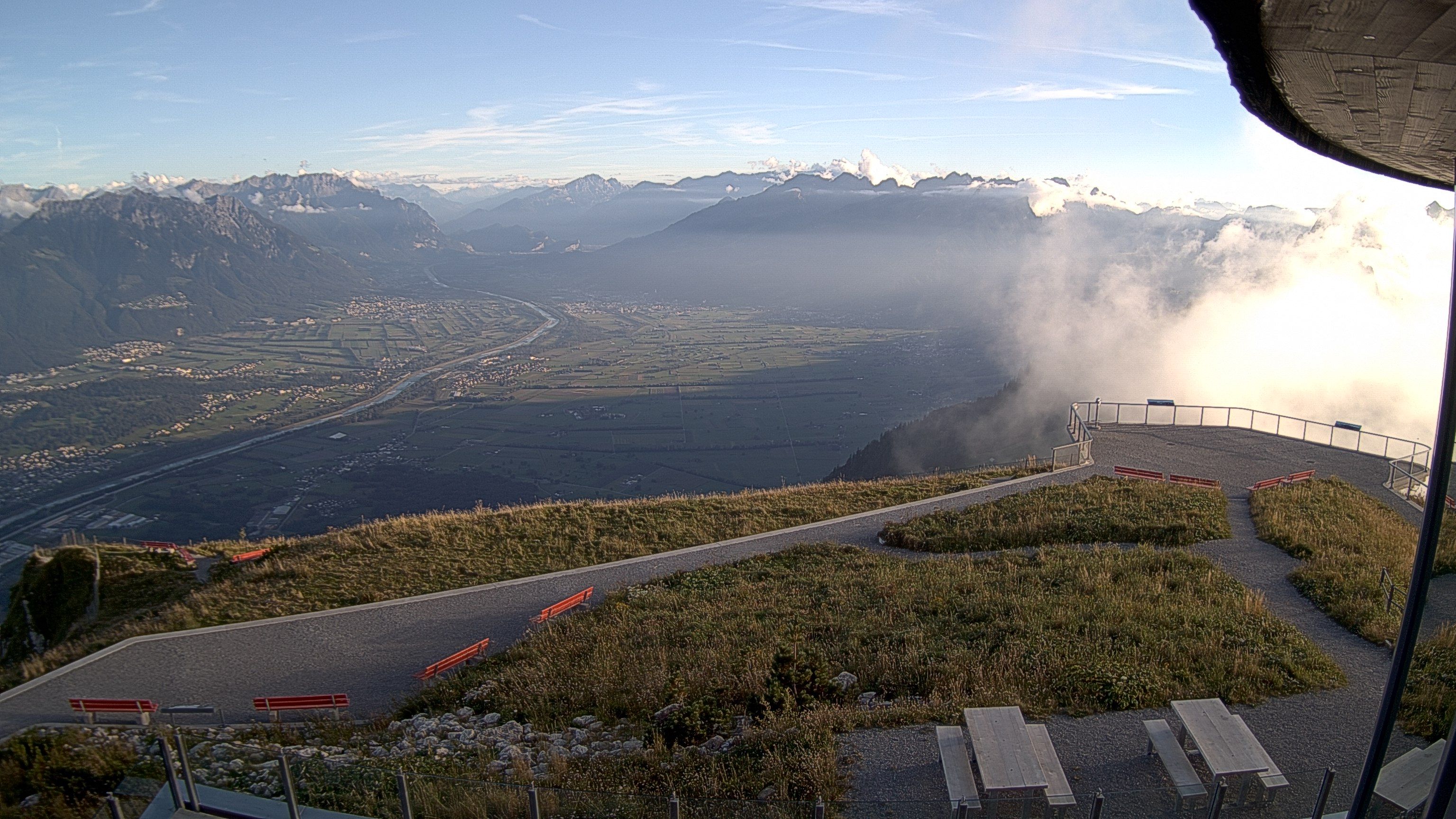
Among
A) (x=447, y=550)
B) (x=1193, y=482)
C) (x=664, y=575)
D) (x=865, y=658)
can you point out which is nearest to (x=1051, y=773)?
(x=865, y=658)

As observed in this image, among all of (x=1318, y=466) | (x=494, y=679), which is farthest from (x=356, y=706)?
(x=1318, y=466)

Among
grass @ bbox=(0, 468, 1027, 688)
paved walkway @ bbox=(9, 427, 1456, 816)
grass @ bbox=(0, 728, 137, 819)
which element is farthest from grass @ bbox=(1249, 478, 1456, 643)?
grass @ bbox=(0, 728, 137, 819)

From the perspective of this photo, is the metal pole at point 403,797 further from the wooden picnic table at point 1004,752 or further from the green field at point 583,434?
the green field at point 583,434

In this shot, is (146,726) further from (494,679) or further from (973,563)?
(973,563)

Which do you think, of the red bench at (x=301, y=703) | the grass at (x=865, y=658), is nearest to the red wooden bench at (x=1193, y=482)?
the grass at (x=865, y=658)

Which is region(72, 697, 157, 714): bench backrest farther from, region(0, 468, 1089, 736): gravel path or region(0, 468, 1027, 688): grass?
region(0, 468, 1027, 688): grass

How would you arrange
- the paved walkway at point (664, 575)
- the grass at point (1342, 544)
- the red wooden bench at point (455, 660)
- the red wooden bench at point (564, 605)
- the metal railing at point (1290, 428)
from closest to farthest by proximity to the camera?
1. the paved walkway at point (664, 575)
2. the grass at point (1342, 544)
3. the red wooden bench at point (455, 660)
4. the red wooden bench at point (564, 605)
5. the metal railing at point (1290, 428)

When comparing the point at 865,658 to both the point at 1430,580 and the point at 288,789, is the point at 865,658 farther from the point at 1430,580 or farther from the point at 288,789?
the point at 1430,580
